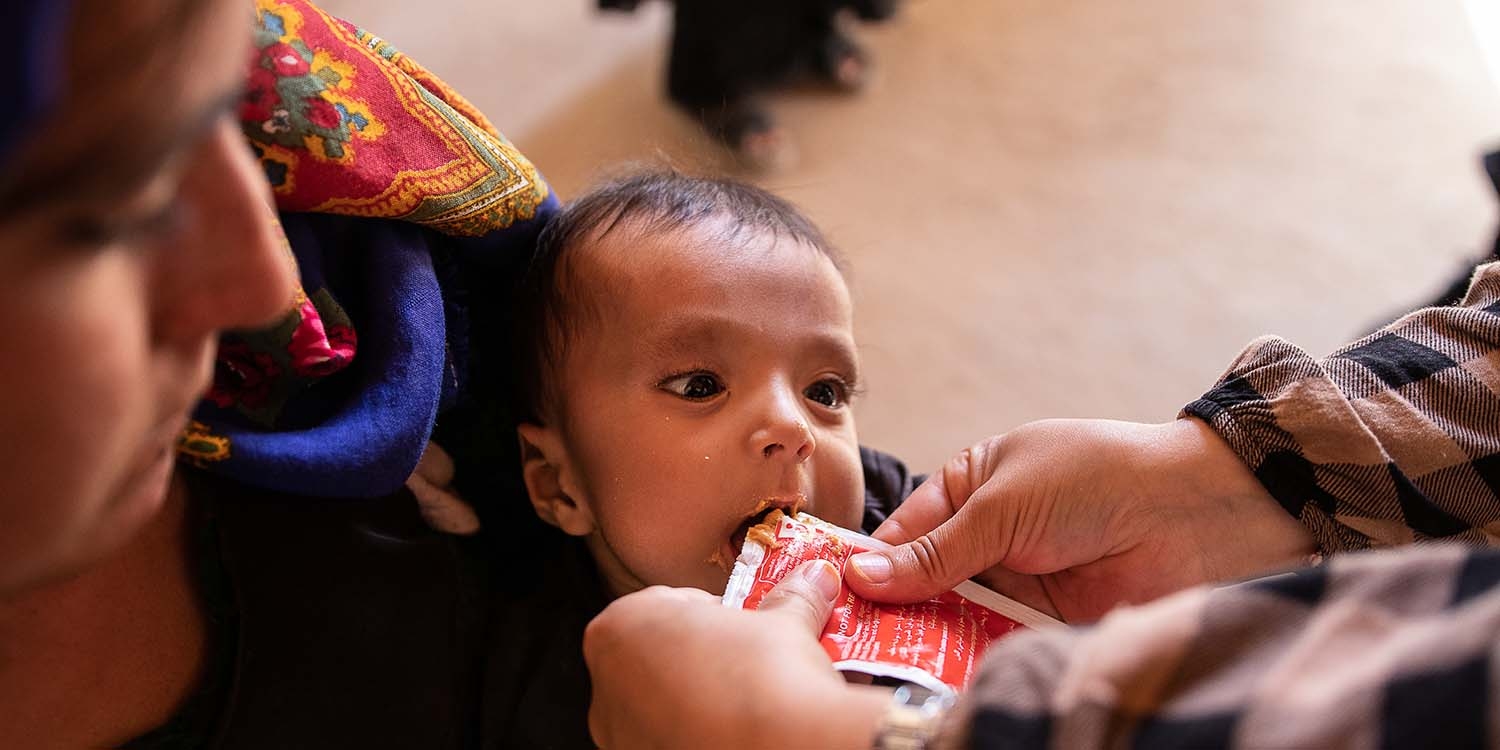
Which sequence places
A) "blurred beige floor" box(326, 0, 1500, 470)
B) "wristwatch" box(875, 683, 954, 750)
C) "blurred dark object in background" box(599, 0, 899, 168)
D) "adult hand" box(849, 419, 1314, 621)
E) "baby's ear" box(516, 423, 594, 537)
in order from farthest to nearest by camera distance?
"blurred dark object in background" box(599, 0, 899, 168)
"blurred beige floor" box(326, 0, 1500, 470)
"baby's ear" box(516, 423, 594, 537)
"adult hand" box(849, 419, 1314, 621)
"wristwatch" box(875, 683, 954, 750)

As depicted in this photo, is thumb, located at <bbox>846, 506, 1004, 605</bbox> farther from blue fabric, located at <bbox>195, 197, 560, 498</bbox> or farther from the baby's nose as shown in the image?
blue fabric, located at <bbox>195, 197, 560, 498</bbox>

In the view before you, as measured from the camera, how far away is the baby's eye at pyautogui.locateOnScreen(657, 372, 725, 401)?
0.87m

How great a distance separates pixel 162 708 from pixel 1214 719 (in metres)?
0.63

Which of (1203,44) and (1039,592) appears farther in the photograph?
(1203,44)

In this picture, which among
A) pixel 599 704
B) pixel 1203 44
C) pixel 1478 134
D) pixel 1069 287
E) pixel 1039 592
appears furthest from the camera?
pixel 1203 44

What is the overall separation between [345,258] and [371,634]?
27 centimetres

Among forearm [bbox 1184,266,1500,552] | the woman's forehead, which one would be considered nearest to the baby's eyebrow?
forearm [bbox 1184,266,1500,552]

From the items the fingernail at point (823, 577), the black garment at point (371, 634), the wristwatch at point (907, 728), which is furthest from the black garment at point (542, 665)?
the wristwatch at point (907, 728)

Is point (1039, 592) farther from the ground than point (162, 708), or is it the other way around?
point (1039, 592)

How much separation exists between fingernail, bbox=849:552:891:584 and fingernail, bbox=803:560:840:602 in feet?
0.08

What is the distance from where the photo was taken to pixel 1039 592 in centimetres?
88

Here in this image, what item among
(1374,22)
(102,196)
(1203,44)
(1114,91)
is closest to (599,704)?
(102,196)

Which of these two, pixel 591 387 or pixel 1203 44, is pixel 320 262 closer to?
pixel 591 387

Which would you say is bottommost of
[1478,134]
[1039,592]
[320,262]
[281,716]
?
[281,716]
